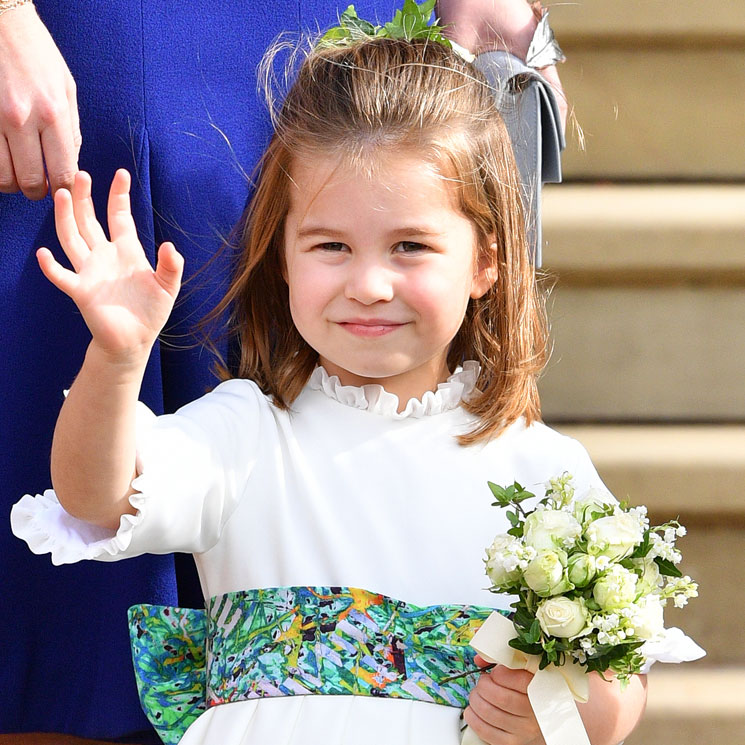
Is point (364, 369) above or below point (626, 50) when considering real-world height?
below

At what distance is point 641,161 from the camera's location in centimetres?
230

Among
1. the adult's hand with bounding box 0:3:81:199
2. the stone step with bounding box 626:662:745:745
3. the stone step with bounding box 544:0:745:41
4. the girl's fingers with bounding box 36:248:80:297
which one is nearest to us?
the girl's fingers with bounding box 36:248:80:297

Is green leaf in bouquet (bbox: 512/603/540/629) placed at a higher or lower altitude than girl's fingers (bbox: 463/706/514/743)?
higher

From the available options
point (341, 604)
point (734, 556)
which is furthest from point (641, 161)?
point (341, 604)

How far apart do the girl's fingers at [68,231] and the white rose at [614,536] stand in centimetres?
64

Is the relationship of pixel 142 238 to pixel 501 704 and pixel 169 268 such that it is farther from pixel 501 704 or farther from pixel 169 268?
pixel 501 704

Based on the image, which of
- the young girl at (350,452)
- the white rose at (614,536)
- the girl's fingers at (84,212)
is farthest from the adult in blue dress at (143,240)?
the white rose at (614,536)

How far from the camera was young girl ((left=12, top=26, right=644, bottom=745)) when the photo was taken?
1.31m

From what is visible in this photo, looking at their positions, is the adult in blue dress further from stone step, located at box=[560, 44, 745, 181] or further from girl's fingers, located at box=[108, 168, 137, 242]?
stone step, located at box=[560, 44, 745, 181]

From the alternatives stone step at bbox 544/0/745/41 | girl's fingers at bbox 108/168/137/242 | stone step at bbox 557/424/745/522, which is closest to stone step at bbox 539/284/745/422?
stone step at bbox 557/424/745/522

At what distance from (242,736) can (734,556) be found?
4.18ft

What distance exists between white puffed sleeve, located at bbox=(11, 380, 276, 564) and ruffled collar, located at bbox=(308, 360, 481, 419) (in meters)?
0.09

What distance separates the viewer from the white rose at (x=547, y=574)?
3.99 feet

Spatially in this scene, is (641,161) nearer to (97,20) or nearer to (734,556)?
(734,556)
